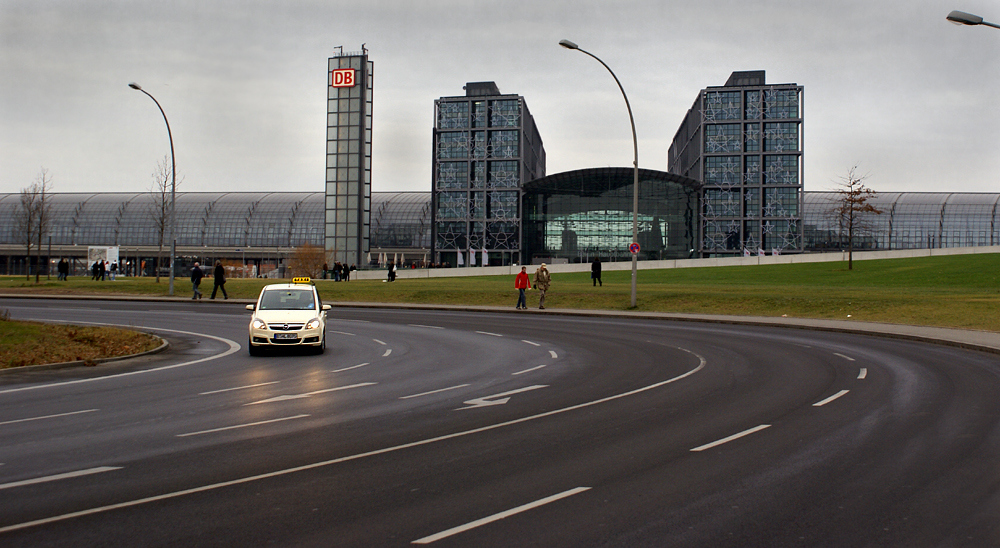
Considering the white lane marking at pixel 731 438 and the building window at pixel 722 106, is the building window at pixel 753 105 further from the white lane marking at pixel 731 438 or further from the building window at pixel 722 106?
the white lane marking at pixel 731 438

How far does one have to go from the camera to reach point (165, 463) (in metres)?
7.19

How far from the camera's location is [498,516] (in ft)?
18.3

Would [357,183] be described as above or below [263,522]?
above

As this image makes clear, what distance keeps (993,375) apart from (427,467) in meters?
11.4

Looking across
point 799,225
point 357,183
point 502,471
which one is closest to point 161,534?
point 502,471

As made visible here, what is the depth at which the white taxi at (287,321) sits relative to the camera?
17.0 meters

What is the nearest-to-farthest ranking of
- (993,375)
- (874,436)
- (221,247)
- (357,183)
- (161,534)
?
(161,534) → (874,436) → (993,375) → (357,183) → (221,247)

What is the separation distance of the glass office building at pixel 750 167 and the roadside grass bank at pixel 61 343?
300 feet

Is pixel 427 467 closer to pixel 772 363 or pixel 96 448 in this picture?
pixel 96 448

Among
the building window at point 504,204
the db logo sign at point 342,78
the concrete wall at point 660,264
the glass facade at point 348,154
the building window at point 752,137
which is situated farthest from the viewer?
the building window at point 504,204

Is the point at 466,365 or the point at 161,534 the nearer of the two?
the point at 161,534

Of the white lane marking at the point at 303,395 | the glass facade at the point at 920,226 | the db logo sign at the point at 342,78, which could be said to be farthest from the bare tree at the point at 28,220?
the glass facade at the point at 920,226

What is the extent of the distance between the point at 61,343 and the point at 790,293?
30.4 m

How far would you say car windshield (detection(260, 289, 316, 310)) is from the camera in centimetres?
1836
